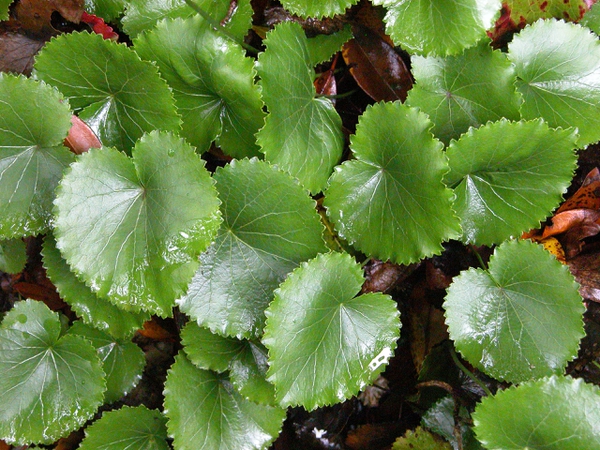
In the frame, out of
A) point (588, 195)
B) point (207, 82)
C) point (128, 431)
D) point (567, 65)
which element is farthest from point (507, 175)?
point (128, 431)

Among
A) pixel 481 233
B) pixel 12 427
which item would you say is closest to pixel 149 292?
pixel 12 427

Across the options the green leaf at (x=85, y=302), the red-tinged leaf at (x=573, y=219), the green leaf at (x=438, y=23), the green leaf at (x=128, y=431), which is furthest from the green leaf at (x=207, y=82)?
the red-tinged leaf at (x=573, y=219)

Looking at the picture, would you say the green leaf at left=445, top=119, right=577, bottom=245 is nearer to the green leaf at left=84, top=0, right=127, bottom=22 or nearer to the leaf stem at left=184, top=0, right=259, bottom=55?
the leaf stem at left=184, top=0, right=259, bottom=55

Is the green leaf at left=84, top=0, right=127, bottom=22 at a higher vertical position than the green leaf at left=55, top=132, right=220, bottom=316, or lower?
higher

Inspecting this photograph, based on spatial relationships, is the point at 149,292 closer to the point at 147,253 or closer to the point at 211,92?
the point at 147,253

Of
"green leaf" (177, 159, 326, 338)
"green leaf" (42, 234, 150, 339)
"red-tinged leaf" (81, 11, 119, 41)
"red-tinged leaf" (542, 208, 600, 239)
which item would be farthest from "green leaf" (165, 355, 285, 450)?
"red-tinged leaf" (542, 208, 600, 239)

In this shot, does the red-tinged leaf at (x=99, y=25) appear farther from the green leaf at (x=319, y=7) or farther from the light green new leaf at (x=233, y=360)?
the light green new leaf at (x=233, y=360)

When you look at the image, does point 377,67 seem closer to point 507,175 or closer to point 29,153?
point 507,175
